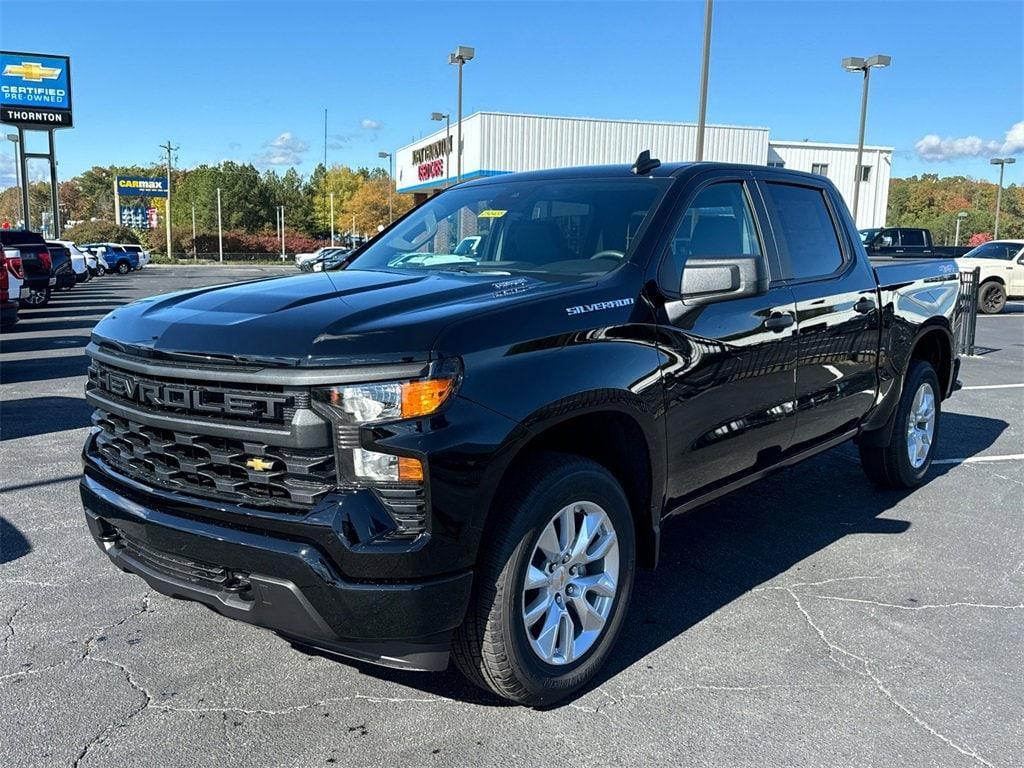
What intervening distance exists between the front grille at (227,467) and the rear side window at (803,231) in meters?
2.76

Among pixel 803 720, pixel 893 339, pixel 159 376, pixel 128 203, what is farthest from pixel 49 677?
pixel 128 203

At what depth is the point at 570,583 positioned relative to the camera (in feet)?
10.5

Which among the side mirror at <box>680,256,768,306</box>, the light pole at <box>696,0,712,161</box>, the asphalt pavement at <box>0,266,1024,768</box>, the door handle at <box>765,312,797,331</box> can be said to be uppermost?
the light pole at <box>696,0,712,161</box>

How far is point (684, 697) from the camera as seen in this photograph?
328 centimetres

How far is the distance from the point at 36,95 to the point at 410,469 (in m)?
53.0

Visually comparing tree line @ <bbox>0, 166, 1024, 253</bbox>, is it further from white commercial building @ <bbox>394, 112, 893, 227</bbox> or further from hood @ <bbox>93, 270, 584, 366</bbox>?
hood @ <bbox>93, 270, 584, 366</bbox>

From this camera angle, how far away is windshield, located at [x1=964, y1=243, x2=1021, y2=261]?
22.8 metres

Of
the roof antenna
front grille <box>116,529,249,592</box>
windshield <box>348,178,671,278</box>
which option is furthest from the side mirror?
front grille <box>116,529,249,592</box>

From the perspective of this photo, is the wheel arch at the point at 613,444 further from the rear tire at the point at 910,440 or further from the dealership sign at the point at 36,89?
the dealership sign at the point at 36,89

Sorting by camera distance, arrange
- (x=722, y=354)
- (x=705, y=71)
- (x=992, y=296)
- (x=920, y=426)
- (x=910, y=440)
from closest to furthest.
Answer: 1. (x=722, y=354)
2. (x=910, y=440)
3. (x=920, y=426)
4. (x=705, y=71)
5. (x=992, y=296)

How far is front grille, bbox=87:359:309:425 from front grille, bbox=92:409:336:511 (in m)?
0.08

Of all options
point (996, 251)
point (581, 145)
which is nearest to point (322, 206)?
point (581, 145)

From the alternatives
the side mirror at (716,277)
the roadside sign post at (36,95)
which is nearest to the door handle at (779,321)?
the side mirror at (716,277)

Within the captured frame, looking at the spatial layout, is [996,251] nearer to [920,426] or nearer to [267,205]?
[920,426]
